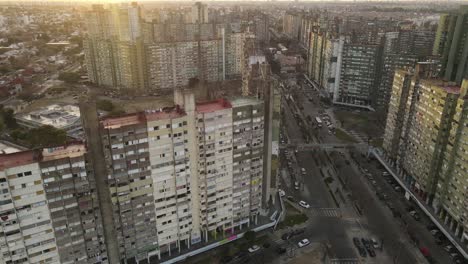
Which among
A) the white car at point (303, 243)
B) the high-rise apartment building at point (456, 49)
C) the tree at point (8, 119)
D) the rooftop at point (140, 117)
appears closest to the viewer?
the rooftop at point (140, 117)

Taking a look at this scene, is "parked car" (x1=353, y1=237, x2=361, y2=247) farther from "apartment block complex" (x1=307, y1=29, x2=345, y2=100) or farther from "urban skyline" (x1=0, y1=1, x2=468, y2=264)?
"apartment block complex" (x1=307, y1=29, x2=345, y2=100)

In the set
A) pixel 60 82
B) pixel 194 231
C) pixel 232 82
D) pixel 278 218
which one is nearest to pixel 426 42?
→ pixel 232 82

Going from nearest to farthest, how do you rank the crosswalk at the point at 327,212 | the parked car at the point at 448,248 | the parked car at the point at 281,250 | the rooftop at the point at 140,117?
the rooftop at the point at 140,117 < the parked car at the point at 448,248 < the parked car at the point at 281,250 < the crosswalk at the point at 327,212

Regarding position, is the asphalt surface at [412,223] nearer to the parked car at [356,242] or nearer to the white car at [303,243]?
the parked car at [356,242]

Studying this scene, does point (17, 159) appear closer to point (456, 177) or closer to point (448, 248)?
point (448, 248)

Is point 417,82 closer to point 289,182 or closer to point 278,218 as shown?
point 289,182

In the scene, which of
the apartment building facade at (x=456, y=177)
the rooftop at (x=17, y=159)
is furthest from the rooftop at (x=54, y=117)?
the apartment building facade at (x=456, y=177)

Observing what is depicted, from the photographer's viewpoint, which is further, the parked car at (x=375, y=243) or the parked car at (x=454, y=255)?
the parked car at (x=375, y=243)
